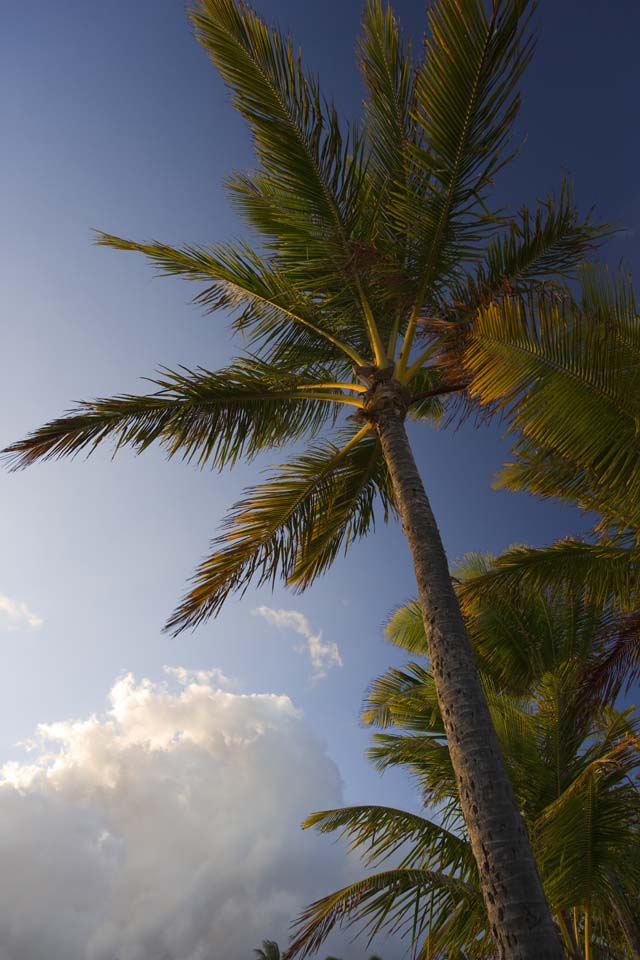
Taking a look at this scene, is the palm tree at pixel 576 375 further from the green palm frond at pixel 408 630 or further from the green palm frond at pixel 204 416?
the green palm frond at pixel 408 630

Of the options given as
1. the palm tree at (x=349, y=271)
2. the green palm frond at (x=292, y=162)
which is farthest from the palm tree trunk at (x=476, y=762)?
the green palm frond at (x=292, y=162)

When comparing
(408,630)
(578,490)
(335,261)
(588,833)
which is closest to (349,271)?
(335,261)

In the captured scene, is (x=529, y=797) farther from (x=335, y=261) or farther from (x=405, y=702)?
(x=335, y=261)

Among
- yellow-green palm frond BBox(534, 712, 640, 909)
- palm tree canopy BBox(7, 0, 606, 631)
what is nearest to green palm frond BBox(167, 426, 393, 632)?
palm tree canopy BBox(7, 0, 606, 631)

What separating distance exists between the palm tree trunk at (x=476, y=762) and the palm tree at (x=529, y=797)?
165cm

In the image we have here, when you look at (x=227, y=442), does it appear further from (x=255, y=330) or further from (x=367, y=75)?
(x=367, y=75)

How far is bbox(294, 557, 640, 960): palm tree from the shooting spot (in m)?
5.48

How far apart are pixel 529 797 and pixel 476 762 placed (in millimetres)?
5125

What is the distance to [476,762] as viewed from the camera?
11.7 feet

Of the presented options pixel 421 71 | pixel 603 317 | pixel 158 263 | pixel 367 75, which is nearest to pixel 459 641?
pixel 603 317

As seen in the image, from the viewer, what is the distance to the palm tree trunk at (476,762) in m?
2.98

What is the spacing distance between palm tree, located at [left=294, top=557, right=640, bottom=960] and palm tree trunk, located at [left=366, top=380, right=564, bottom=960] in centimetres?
165

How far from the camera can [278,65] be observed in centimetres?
546

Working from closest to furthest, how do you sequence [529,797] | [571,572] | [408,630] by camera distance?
[571,572] < [529,797] < [408,630]
